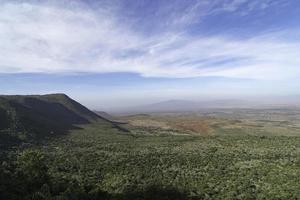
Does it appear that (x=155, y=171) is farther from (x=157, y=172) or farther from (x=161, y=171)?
(x=161, y=171)

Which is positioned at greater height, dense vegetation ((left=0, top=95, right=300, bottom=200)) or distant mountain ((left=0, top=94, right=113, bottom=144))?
distant mountain ((left=0, top=94, right=113, bottom=144))

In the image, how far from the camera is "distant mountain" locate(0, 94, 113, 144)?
69.2 metres

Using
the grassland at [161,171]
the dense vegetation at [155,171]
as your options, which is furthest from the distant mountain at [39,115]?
the grassland at [161,171]

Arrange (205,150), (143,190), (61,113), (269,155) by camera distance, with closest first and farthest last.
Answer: (143,190) < (269,155) < (205,150) < (61,113)

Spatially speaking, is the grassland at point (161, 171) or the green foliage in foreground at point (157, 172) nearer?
the green foliage in foreground at point (157, 172)

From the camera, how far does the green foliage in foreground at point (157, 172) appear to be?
29500mm

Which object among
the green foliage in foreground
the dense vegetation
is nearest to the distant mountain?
the dense vegetation

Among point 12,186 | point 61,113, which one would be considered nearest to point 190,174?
point 12,186

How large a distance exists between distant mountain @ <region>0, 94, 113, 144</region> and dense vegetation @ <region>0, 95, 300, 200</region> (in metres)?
11.4

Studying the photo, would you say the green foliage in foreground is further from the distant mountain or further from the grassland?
the distant mountain

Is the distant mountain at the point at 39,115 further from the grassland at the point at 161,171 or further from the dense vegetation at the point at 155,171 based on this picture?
the grassland at the point at 161,171

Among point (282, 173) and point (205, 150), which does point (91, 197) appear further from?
point (205, 150)

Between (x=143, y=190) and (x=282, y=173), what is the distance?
15.2 m

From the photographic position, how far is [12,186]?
27906 mm
